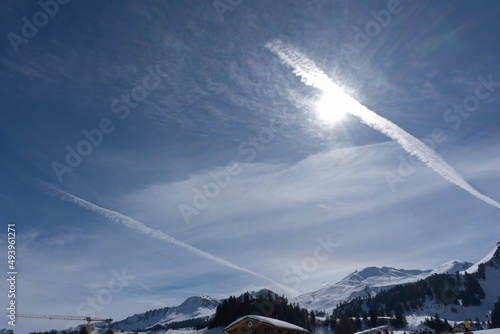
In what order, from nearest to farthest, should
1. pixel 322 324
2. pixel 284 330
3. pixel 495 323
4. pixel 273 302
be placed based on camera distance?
pixel 284 330 < pixel 273 302 < pixel 322 324 < pixel 495 323

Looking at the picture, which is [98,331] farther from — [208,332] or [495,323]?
[495,323]

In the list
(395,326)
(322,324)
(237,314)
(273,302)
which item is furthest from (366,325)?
(237,314)

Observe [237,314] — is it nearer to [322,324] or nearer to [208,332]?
[208,332]

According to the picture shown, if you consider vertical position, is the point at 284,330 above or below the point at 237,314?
below

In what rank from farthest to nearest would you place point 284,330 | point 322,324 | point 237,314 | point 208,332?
1. point 322,324
2. point 237,314
3. point 208,332
4. point 284,330

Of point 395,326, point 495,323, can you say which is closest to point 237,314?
point 395,326

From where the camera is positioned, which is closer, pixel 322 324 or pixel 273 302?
pixel 273 302

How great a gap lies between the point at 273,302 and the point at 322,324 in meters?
37.9

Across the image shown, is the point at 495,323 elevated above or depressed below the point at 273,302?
below

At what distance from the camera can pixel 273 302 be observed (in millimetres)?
136625

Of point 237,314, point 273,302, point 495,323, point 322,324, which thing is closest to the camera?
point 237,314

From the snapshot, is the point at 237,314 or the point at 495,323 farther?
the point at 495,323

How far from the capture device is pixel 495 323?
6737 inches

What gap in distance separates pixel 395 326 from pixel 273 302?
8359cm
